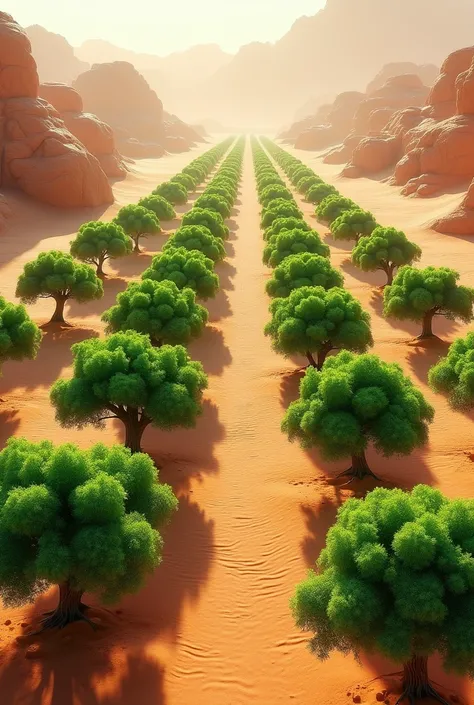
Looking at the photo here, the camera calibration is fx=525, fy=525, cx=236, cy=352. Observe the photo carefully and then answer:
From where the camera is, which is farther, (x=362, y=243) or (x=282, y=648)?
(x=362, y=243)

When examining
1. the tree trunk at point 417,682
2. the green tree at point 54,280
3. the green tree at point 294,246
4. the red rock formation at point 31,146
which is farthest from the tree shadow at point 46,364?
the red rock formation at point 31,146

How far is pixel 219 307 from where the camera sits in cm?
4081

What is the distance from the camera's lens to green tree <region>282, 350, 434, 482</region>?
17594mm

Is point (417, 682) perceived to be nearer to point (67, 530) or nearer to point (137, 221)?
point (67, 530)

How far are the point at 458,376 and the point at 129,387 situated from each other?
13.1 m

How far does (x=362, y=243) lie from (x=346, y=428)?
92.4 feet

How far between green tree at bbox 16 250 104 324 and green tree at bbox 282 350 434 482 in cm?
2032

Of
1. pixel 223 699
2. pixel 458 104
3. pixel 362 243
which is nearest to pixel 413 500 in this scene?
pixel 223 699

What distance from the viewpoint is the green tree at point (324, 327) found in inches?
1001

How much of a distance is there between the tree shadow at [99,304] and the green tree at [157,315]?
480 inches

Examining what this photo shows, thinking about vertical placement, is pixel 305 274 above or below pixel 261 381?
above

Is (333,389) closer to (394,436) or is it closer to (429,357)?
(394,436)

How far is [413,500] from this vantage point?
39.8ft

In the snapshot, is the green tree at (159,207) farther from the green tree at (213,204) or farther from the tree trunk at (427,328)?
the tree trunk at (427,328)
